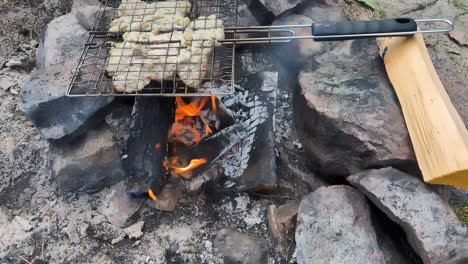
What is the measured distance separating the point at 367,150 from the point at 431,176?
464 millimetres

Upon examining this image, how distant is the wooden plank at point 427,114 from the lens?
248 cm

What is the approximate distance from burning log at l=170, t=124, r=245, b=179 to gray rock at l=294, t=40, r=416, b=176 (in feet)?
2.03

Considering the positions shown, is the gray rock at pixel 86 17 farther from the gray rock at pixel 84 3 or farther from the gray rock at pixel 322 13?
the gray rock at pixel 322 13

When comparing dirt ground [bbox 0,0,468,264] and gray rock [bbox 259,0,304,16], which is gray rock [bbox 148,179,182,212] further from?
gray rock [bbox 259,0,304,16]

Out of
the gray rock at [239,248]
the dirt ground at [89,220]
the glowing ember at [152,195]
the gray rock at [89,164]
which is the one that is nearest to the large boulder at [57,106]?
the gray rock at [89,164]

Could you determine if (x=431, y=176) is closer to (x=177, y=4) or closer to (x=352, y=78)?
(x=352, y=78)

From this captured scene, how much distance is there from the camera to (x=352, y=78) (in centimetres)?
324

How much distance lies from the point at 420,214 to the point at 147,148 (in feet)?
6.86

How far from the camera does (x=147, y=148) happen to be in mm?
3211

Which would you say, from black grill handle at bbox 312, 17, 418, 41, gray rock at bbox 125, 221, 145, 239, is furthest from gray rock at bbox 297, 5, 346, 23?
gray rock at bbox 125, 221, 145, 239

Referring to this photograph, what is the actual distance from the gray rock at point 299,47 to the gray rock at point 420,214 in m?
1.38

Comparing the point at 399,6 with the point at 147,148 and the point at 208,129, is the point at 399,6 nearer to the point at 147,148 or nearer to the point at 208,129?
the point at 208,129

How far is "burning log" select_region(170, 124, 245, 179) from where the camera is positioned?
3.26m

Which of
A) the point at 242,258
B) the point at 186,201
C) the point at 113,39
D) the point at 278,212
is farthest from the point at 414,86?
the point at 113,39
